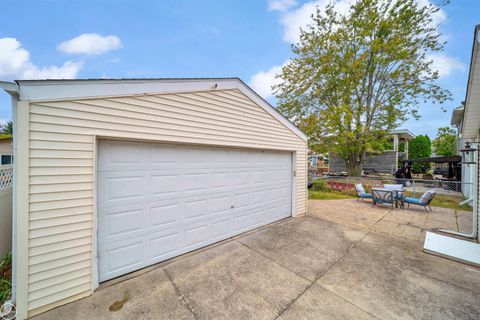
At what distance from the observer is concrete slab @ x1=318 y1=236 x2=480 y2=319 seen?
218 cm

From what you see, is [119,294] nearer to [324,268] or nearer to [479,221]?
[324,268]

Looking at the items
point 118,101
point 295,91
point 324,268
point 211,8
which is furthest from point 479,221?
point 295,91

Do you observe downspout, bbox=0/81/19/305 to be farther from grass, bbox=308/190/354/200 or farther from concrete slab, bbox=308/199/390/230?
grass, bbox=308/190/354/200

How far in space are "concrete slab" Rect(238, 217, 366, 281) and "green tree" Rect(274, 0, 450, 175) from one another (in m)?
8.33

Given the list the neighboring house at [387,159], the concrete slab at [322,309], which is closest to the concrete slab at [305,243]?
the concrete slab at [322,309]

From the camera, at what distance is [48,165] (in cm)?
215

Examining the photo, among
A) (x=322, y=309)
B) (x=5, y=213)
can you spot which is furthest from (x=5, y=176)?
(x=322, y=309)

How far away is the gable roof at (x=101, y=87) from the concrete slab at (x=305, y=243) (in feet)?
11.3

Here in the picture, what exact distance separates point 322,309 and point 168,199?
2.76 metres

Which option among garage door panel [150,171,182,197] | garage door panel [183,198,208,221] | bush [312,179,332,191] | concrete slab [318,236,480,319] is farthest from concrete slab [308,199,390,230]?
garage door panel [150,171,182,197]

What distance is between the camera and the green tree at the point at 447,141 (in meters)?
17.3

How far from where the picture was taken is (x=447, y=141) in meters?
17.9

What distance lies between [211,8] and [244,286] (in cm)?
854

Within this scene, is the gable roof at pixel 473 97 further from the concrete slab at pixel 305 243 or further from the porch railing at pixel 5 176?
the porch railing at pixel 5 176
